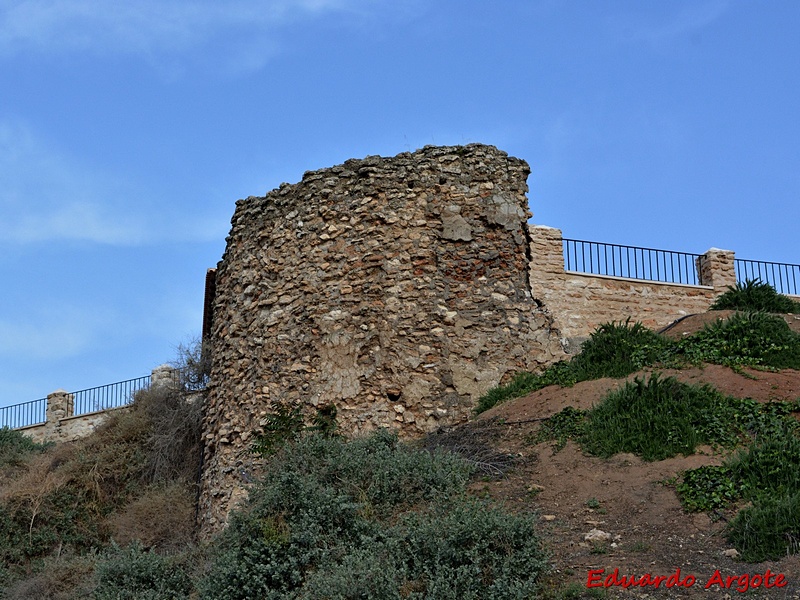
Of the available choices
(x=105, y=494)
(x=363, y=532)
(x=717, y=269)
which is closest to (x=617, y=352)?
(x=363, y=532)

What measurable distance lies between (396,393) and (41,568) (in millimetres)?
5871

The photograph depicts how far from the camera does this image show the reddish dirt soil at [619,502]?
324 inches

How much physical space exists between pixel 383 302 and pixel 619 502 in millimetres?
4339

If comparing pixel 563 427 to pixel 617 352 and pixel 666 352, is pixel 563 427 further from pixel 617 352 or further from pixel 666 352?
pixel 666 352

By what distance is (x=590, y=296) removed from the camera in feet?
51.3

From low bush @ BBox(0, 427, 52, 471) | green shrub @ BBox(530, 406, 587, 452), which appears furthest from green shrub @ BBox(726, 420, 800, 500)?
low bush @ BBox(0, 427, 52, 471)

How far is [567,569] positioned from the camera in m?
8.45

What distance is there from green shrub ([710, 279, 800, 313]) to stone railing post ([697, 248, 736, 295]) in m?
2.22

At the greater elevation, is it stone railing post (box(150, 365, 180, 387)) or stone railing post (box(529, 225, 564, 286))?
stone railing post (box(529, 225, 564, 286))

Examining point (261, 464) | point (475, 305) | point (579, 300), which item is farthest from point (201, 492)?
point (579, 300)

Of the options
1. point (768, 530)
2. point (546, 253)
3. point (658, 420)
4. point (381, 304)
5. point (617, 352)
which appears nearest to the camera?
point (768, 530)

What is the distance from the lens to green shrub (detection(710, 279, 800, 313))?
14539mm

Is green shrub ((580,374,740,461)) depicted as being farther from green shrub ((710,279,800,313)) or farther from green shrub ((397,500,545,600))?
green shrub ((710,279,800,313))

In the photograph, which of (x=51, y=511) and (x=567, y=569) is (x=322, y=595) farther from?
(x=51, y=511)
